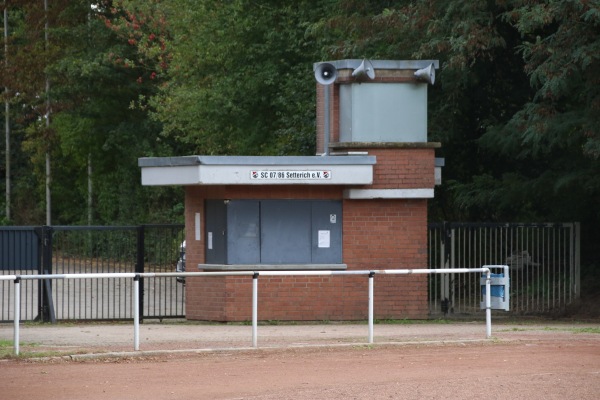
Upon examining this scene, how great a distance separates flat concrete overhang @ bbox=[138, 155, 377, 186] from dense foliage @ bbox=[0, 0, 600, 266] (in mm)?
3520

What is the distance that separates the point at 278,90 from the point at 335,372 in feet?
69.3

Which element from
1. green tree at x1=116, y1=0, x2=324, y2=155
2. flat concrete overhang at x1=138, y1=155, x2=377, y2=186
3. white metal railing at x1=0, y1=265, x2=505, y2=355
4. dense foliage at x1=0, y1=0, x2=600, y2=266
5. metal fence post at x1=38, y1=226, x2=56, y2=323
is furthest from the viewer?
green tree at x1=116, y1=0, x2=324, y2=155

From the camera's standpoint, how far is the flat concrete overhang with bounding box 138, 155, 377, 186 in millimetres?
20516

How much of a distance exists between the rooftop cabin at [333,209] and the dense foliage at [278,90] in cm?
235

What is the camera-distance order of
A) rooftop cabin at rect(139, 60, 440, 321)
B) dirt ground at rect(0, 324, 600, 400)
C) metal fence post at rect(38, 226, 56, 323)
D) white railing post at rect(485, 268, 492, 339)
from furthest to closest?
metal fence post at rect(38, 226, 56, 323) → rooftop cabin at rect(139, 60, 440, 321) → white railing post at rect(485, 268, 492, 339) → dirt ground at rect(0, 324, 600, 400)


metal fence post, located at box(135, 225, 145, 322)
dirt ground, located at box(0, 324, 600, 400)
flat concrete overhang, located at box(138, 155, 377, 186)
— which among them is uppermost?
flat concrete overhang, located at box(138, 155, 377, 186)

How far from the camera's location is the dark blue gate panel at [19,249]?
2141 centimetres

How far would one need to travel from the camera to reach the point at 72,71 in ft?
157

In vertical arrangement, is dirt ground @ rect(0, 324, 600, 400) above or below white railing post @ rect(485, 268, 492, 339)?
below

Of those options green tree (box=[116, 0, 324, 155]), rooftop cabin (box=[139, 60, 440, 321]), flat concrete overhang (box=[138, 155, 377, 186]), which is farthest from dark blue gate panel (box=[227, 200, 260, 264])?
green tree (box=[116, 0, 324, 155])

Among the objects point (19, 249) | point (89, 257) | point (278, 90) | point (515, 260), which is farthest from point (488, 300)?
point (278, 90)

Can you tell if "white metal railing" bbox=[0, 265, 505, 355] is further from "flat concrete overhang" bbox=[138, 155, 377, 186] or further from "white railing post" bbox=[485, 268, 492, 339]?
"flat concrete overhang" bbox=[138, 155, 377, 186]

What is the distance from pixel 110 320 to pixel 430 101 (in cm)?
936

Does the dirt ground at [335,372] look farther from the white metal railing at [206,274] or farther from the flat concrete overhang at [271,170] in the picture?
the flat concrete overhang at [271,170]
